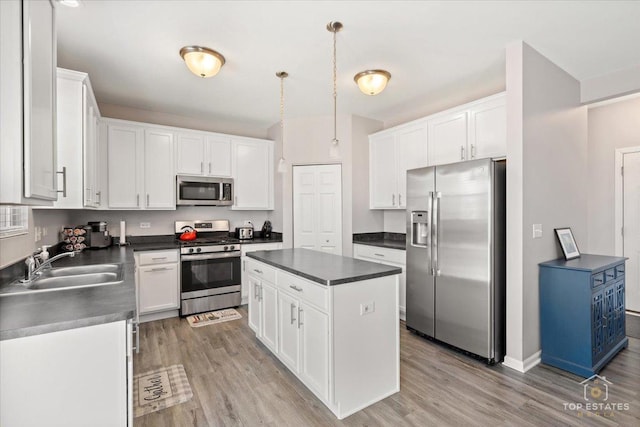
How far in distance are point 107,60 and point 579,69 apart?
437cm

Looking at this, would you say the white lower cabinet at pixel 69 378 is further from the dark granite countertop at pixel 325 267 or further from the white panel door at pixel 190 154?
the white panel door at pixel 190 154

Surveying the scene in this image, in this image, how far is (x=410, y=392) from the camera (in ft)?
7.60

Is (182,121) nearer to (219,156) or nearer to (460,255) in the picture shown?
(219,156)

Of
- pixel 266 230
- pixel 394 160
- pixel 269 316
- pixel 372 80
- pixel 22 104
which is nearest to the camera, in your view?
pixel 22 104

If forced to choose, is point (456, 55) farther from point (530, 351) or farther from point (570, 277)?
point (530, 351)

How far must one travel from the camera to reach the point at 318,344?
6.95 feet

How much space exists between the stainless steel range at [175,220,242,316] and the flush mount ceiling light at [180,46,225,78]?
83.2 inches

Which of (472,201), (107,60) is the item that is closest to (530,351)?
(472,201)

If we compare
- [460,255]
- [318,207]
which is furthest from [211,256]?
[460,255]

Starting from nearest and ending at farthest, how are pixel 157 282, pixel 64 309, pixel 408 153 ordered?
pixel 64 309 → pixel 157 282 → pixel 408 153

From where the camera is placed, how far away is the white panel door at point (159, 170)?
13.1ft

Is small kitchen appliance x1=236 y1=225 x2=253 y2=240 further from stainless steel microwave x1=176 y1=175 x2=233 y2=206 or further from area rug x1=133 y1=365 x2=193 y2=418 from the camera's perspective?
area rug x1=133 y1=365 x2=193 y2=418

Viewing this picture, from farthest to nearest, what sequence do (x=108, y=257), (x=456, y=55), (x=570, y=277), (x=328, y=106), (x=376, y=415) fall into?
(x=328, y=106) < (x=108, y=257) < (x=456, y=55) < (x=570, y=277) < (x=376, y=415)

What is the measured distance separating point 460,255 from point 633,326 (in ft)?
7.99
